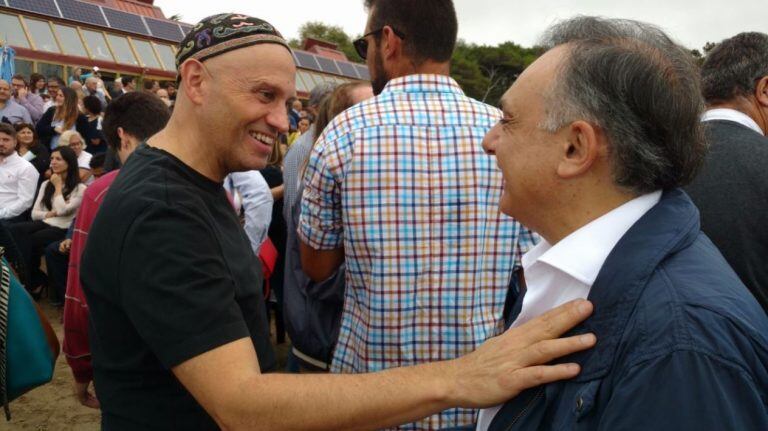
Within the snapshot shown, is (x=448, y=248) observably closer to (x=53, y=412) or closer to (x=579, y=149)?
(x=579, y=149)

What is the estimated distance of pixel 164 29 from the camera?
20516 mm

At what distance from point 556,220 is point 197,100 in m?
0.98

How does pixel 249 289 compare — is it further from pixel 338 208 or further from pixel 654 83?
pixel 654 83

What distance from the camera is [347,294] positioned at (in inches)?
86.3

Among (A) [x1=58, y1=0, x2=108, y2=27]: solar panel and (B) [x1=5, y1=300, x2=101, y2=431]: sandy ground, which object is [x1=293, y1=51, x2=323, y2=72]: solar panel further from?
(B) [x1=5, y1=300, x2=101, y2=431]: sandy ground

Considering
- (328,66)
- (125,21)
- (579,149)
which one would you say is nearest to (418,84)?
(579,149)

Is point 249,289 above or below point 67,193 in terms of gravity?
below

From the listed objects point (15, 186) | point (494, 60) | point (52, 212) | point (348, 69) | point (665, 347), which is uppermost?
point (494, 60)

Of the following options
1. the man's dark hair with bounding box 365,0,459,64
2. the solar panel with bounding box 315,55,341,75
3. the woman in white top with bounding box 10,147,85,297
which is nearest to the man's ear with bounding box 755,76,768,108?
the man's dark hair with bounding box 365,0,459,64

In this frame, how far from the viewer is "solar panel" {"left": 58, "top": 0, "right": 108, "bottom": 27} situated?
57.5 feet

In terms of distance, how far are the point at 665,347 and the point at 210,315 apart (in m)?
0.88

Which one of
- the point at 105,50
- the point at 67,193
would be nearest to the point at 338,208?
the point at 67,193

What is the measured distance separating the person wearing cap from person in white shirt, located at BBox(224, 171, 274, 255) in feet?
7.14

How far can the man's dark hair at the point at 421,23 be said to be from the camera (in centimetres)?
212
